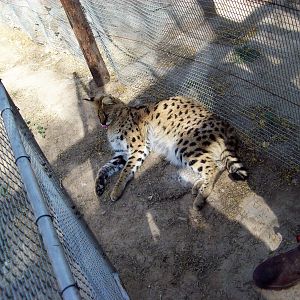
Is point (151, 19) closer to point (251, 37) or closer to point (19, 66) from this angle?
point (251, 37)

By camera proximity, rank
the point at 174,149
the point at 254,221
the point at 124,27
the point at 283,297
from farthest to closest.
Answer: the point at 124,27
the point at 174,149
the point at 254,221
the point at 283,297

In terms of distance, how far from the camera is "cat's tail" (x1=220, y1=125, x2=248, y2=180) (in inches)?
168

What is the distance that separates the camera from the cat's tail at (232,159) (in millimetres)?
4273

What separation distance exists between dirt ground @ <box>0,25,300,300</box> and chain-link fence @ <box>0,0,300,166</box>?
1.40 ft

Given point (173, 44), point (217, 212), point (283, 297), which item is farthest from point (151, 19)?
point (283, 297)

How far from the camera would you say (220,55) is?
5398 mm

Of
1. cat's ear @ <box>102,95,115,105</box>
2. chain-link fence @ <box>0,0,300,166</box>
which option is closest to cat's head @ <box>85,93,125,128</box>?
cat's ear @ <box>102,95,115,105</box>

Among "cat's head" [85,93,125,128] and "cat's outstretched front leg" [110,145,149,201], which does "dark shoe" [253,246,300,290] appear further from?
"cat's head" [85,93,125,128]

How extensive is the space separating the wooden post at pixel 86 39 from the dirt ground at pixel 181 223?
3.26 ft

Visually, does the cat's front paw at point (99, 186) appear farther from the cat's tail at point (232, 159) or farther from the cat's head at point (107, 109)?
the cat's tail at point (232, 159)

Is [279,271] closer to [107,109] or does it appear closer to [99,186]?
[99,186]

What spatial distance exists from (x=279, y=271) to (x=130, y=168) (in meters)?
2.25

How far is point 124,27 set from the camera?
6.36 m

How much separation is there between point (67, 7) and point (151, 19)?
1.20 meters
